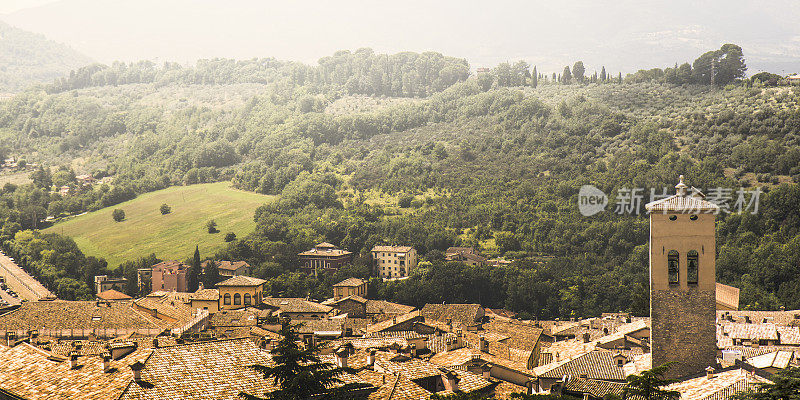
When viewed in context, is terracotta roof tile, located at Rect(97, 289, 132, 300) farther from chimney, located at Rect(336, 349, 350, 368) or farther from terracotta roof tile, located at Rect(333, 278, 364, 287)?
chimney, located at Rect(336, 349, 350, 368)

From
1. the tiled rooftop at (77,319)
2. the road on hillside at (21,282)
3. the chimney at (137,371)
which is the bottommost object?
the road on hillside at (21,282)

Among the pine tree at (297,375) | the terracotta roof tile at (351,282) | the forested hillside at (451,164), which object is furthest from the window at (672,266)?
the terracotta roof tile at (351,282)

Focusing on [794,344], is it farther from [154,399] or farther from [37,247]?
[37,247]

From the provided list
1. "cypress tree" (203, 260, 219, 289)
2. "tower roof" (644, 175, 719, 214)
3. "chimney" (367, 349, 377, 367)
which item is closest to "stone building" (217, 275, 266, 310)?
"cypress tree" (203, 260, 219, 289)

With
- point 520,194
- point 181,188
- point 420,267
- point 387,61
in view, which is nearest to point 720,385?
point 420,267

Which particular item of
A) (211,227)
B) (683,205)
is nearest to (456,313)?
(683,205)

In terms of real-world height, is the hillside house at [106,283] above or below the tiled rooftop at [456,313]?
below

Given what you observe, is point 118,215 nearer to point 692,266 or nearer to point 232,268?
point 232,268

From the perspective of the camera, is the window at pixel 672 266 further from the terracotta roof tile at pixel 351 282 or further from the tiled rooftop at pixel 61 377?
the terracotta roof tile at pixel 351 282

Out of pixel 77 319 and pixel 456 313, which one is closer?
pixel 77 319
